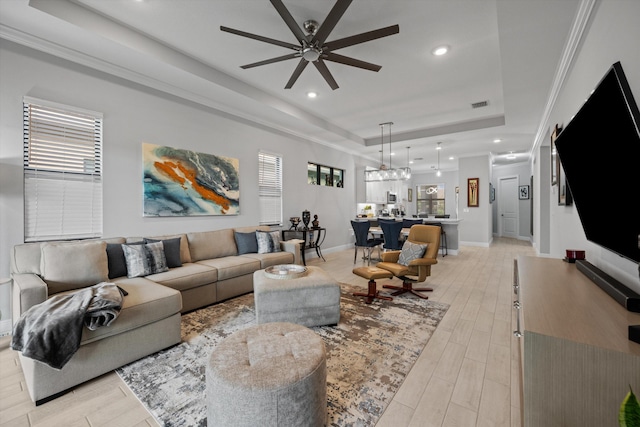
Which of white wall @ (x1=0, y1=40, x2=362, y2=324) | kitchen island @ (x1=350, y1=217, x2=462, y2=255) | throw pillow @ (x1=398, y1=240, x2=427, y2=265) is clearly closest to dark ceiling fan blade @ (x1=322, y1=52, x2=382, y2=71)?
throw pillow @ (x1=398, y1=240, x2=427, y2=265)

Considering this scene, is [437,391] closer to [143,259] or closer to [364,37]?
[364,37]

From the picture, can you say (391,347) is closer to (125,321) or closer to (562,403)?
(562,403)

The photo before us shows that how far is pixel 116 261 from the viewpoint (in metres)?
3.01

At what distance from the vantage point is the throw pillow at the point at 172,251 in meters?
3.42

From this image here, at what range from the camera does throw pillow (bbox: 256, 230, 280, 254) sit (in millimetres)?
4469

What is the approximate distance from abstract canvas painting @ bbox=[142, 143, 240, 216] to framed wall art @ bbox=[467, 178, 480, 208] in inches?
281

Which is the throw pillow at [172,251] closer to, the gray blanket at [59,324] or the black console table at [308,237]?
the gray blanket at [59,324]

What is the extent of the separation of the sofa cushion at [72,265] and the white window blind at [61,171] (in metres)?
0.42

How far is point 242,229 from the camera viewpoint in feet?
15.3

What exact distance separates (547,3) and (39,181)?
16.7ft

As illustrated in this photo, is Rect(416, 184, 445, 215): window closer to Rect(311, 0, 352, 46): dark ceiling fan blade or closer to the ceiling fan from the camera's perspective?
the ceiling fan

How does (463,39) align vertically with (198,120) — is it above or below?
above

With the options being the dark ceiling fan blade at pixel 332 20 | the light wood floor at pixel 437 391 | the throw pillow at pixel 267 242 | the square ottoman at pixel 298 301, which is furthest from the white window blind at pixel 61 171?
the dark ceiling fan blade at pixel 332 20

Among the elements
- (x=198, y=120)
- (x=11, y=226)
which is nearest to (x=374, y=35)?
(x=198, y=120)
